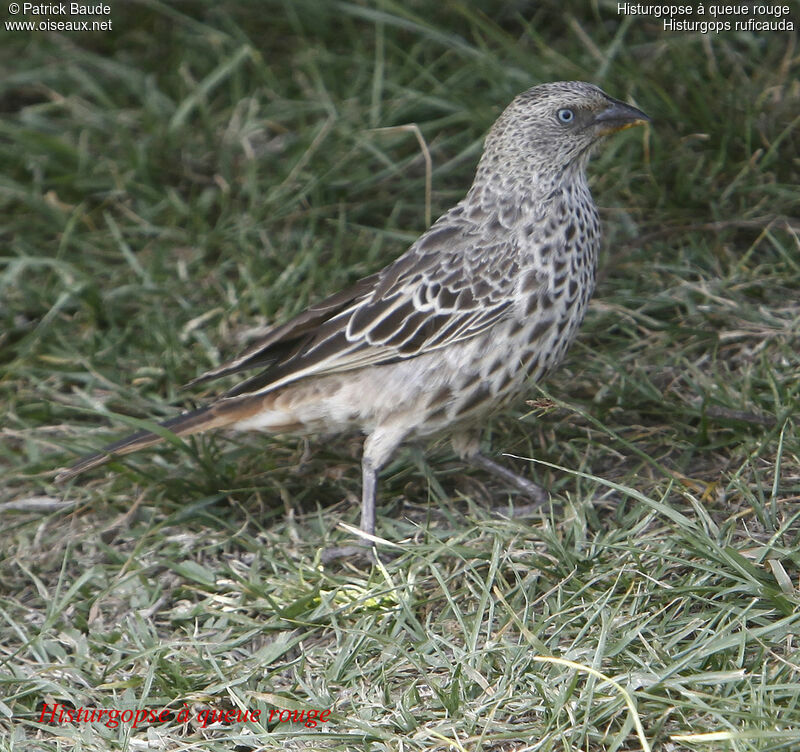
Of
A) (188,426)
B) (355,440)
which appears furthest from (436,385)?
(188,426)

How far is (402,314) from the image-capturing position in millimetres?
4195

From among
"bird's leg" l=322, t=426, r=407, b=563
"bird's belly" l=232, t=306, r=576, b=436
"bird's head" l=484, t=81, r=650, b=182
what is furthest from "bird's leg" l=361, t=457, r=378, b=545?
"bird's head" l=484, t=81, r=650, b=182

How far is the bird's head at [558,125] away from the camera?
4.30 meters

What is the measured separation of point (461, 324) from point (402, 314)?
0.24 m

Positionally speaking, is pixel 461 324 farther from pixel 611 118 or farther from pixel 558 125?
pixel 611 118

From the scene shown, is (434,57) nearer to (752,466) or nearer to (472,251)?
(472,251)

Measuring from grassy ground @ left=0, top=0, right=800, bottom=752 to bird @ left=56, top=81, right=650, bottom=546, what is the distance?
0.22 m

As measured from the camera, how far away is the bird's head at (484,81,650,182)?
4297mm

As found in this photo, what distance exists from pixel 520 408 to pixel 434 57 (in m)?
2.21

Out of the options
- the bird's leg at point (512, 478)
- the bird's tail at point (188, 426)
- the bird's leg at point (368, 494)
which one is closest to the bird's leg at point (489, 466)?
the bird's leg at point (512, 478)

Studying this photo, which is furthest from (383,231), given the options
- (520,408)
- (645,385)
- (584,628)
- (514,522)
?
(584,628)

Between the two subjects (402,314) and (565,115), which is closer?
(402,314)

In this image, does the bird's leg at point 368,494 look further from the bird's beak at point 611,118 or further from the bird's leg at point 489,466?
the bird's beak at point 611,118

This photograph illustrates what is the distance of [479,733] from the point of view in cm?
312
